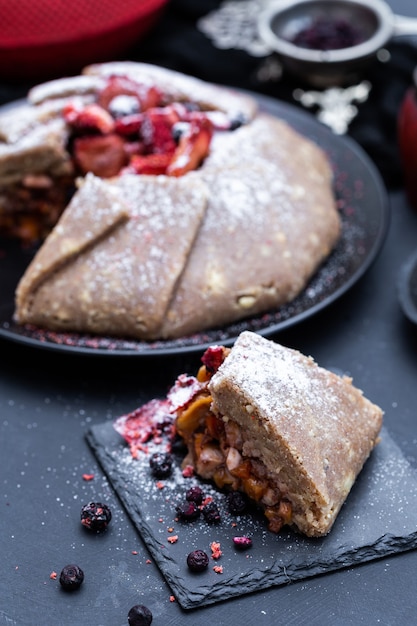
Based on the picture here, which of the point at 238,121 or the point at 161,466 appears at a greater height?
the point at 238,121

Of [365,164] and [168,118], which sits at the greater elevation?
[168,118]

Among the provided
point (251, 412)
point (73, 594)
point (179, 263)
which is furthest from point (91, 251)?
point (73, 594)

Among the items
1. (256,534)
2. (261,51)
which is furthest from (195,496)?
(261,51)

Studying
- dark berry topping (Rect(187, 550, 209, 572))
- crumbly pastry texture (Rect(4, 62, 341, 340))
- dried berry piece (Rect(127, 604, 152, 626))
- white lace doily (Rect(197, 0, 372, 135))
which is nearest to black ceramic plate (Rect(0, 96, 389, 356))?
crumbly pastry texture (Rect(4, 62, 341, 340))

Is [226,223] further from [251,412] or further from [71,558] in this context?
[71,558]

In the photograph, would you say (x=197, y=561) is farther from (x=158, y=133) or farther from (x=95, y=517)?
(x=158, y=133)

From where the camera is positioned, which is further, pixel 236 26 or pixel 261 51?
pixel 236 26
